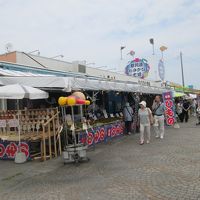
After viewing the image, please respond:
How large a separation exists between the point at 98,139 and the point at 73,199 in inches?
240

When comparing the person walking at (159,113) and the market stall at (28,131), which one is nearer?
the market stall at (28,131)

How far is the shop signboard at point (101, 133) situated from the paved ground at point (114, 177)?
0.94m

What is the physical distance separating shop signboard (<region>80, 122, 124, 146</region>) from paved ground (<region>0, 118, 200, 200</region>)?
0.94 meters

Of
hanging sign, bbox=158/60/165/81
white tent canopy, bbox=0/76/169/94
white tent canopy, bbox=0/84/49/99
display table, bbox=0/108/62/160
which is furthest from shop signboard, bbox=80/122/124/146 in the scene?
hanging sign, bbox=158/60/165/81

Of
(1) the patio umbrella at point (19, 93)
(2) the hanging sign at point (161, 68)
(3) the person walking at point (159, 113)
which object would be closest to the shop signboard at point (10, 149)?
(1) the patio umbrella at point (19, 93)

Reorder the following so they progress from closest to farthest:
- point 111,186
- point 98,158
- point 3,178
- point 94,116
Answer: point 111,186 → point 3,178 → point 98,158 → point 94,116

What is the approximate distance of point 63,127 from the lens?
928cm

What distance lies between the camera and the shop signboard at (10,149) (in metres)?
8.37

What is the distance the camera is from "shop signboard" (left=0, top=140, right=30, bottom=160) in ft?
27.5

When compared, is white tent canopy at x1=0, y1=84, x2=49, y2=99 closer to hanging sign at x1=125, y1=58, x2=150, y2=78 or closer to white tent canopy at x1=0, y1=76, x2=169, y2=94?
white tent canopy at x1=0, y1=76, x2=169, y2=94

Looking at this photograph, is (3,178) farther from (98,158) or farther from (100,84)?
(100,84)

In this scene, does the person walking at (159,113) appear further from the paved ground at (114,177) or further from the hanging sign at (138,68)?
the hanging sign at (138,68)

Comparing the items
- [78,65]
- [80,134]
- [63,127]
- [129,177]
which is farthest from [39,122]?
[78,65]

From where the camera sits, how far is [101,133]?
1122cm
